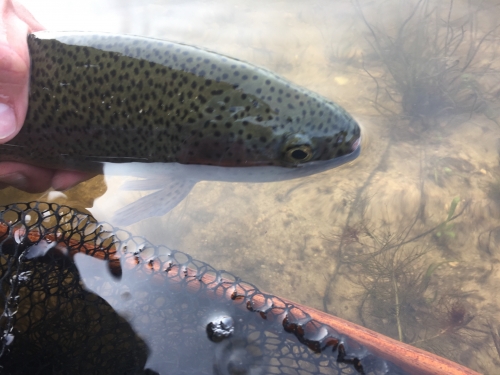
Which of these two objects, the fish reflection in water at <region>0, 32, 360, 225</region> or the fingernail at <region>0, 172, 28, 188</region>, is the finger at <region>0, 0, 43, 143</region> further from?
the fingernail at <region>0, 172, 28, 188</region>

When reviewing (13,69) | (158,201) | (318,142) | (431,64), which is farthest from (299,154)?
(431,64)

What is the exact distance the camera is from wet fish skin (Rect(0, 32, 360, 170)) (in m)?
2.59

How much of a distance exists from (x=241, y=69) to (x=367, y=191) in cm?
216

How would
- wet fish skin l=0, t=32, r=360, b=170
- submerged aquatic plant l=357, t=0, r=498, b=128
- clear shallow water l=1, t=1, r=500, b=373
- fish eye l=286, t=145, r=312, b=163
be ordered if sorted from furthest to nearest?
submerged aquatic plant l=357, t=0, r=498, b=128 → clear shallow water l=1, t=1, r=500, b=373 → fish eye l=286, t=145, r=312, b=163 → wet fish skin l=0, t=32, r=360, b=170

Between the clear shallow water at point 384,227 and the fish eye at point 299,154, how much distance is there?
1.16m

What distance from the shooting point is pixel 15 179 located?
11.3 feet

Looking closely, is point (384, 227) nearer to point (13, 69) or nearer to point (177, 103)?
point (177, 103)

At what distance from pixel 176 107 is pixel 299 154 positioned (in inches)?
38.5

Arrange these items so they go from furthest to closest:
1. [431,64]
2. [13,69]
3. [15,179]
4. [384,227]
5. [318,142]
Result: 1. [431,64]
2. [384,227]
3. [15,179]
4. [318,142]
5. [13,69]

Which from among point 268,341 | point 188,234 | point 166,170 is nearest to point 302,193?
point 188,234

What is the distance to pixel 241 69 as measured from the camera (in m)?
2.60

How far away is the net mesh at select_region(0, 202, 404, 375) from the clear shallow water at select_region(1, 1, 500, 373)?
1.15 meters

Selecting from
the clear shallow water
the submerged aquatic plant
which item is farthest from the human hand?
the submerged aquatic plant

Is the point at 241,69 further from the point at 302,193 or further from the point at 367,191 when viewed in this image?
the point at 367,191
